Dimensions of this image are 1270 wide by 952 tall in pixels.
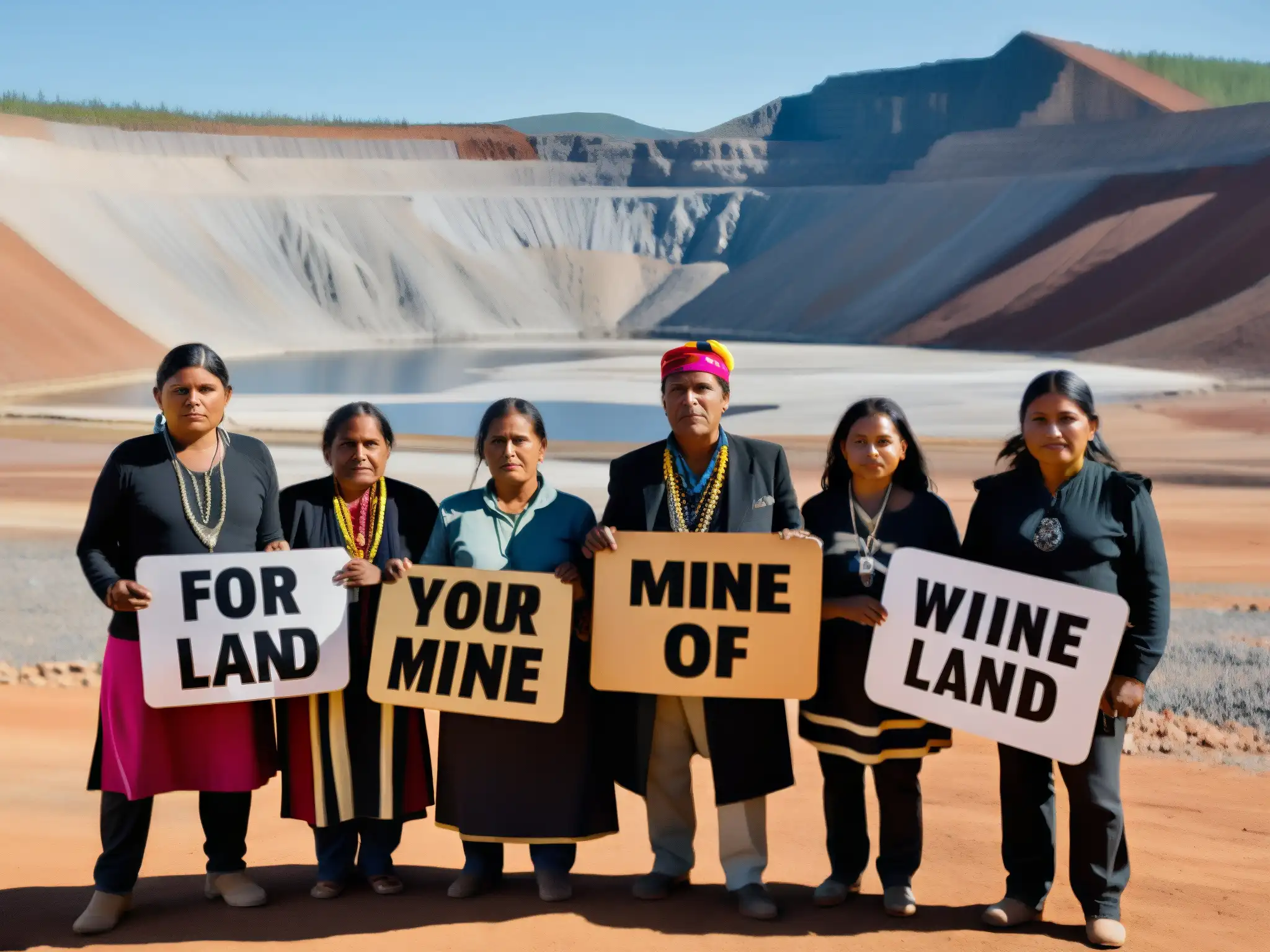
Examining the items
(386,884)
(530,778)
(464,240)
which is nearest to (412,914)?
(386,884)

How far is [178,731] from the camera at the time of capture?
5.06 meters

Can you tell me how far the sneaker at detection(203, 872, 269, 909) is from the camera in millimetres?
5109

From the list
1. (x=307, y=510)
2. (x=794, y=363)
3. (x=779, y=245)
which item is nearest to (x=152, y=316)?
(x=794, y=363)

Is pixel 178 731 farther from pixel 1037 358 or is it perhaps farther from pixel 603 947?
pixel 1037 358

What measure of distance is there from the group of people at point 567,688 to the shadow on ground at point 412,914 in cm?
8

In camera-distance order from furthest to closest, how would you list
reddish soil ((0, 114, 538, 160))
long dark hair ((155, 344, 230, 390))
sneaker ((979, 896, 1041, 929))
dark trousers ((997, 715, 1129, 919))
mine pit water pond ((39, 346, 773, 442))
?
reddish soil ((0, 114, 538, 160)), mine pit water pond ((39, 346, 773, 442)), long dark hair ((155, 344, 230, 390)), sneaker ((979, 896, 1041, 929)), dark trousers ((997, 715, 1129, 919))

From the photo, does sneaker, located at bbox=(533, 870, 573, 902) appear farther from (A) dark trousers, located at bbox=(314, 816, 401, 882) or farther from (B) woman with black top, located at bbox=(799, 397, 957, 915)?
(B) woman with black top, located at bbox=(799, 397, 957, 915)

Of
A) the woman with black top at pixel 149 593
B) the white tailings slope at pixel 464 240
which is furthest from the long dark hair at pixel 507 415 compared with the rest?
the white tailings slope at pixel 464 240

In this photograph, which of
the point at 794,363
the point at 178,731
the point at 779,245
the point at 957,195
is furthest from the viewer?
the point at 779,245

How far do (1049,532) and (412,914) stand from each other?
2761 millimetres

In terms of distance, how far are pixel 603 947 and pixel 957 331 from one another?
56135mm

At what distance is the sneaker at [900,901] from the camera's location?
16.3 feet

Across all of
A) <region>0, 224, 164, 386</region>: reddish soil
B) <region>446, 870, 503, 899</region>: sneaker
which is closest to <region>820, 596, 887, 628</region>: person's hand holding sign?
<region>446, 870, 503, 899</region>: sneaker

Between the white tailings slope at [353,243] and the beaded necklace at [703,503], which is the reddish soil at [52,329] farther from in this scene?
the beaded necklace at [703,503]
